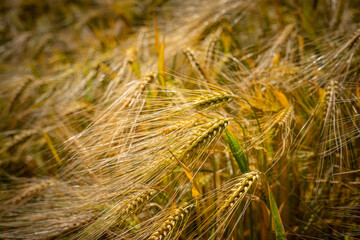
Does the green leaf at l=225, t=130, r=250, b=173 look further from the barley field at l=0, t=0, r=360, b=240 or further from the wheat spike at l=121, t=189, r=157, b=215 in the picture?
the wheat spike at l=121, t=189, r=157, b=215

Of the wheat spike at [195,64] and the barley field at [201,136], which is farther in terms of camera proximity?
the wheat spike at [195,64]

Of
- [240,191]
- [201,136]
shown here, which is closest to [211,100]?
[201,136]

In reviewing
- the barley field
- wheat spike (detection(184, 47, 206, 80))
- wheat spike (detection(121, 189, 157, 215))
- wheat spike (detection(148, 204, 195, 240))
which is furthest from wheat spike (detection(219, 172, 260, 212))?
wheat spike (detection(184, 47, 206, 80))

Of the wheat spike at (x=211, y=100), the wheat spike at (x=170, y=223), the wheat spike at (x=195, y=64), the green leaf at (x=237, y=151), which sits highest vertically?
the wheat spike at (x=195, y=64)

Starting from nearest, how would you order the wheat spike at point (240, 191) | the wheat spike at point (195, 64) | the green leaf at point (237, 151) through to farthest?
the wheat spike at point (240, 191), the green leaf at point (237, 151), the wheat spike at point (195, 64)

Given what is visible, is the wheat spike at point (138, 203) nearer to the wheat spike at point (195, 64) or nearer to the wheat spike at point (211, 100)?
the wheat spike at point (211, 100)

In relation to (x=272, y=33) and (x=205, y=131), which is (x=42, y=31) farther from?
(x=205, y=131)

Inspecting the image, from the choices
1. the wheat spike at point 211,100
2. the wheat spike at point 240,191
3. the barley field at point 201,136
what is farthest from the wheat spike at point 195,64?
the wheat spike at point 240,191
